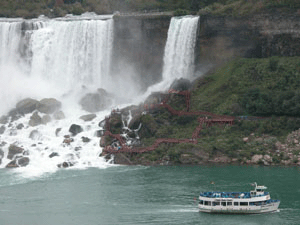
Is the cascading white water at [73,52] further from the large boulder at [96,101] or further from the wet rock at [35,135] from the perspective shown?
the wet rock at [35,135]

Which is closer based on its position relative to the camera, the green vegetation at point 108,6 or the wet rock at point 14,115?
the wet rock at point 14,115

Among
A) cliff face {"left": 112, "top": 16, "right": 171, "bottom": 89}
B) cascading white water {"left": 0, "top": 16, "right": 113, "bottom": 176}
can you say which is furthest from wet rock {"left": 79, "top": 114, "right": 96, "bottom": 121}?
cliff face {"left": 112, "top": 16, "right": 171, "bottom": 89}

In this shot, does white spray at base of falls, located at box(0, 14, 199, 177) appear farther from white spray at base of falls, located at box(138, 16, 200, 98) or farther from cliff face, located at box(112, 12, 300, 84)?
cliff face, located at box(112, 12, 300, 84)

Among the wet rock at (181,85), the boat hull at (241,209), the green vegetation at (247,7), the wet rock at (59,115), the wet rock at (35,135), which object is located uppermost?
the green vegetation at (247,7)

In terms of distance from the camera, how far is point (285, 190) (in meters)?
76.8

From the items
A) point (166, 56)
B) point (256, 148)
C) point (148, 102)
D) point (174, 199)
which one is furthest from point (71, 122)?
point (174, 199)

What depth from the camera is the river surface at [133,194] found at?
230ft

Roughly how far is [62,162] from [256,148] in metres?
22.8

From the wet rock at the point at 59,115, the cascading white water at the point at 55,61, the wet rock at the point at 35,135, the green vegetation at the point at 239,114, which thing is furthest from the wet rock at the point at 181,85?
the wet rock at the point at 35,135

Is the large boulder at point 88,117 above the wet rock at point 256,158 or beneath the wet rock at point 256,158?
above

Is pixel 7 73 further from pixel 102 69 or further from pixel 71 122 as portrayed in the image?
pixel 71 122

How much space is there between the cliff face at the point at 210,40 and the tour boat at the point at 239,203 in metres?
39.3

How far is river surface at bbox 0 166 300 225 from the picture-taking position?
230 feet

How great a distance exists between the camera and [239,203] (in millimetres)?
Answer: 71500
